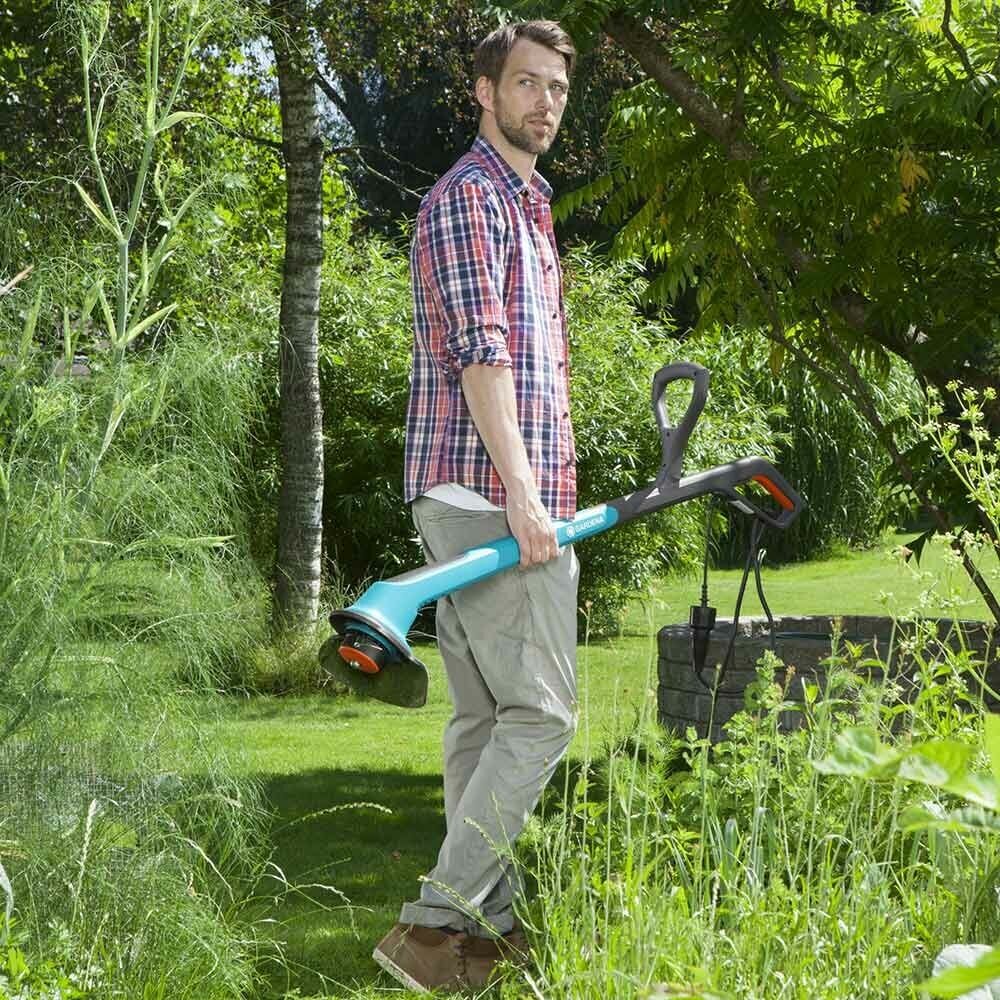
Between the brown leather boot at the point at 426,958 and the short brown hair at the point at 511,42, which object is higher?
the short brown hair at the point at 511,42

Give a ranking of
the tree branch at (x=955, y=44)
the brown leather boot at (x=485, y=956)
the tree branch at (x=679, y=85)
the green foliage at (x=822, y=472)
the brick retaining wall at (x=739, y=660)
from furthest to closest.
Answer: the green foliage at (x=822, y=472) < the brick retaining wall at (x=739, y=660) < the tree branch at (x=679, y=85) < the tree branch at (x=955, y=44) < the brown leather boot at (x=485, y=956)

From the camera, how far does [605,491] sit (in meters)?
10.5

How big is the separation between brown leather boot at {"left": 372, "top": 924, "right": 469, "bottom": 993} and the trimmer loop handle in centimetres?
109

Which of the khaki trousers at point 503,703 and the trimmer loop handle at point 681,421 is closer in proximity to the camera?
the khaki trousers at point 503,703

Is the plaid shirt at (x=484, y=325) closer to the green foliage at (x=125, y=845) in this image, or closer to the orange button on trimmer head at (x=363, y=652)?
the orange button on trimmer head at (x=363, y=652)

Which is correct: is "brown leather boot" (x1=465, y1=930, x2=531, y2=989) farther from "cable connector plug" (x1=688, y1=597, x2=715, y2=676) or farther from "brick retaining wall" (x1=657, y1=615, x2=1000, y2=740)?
"brick retaining wall" (x1=657, y1=615, x2=1000, y2=740)

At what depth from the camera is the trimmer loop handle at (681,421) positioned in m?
3.33

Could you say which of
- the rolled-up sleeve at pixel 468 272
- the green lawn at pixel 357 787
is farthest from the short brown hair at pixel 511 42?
the green lawn at pixel 357 787

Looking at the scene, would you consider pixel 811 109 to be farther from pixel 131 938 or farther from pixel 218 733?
pixel 131 938

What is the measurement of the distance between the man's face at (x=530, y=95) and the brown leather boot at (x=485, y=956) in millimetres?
1692

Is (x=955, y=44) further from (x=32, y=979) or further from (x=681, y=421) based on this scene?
(x=32, y=979)

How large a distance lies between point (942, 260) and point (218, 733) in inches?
97.2

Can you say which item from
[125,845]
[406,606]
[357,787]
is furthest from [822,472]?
[406,606]

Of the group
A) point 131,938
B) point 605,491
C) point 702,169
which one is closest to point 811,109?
point 702,169
